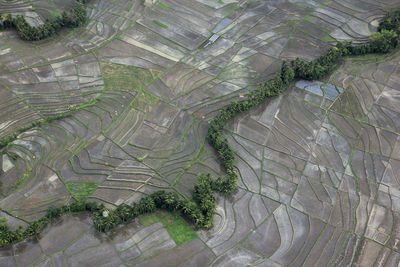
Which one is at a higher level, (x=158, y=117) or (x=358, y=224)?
(x=158, y=117)

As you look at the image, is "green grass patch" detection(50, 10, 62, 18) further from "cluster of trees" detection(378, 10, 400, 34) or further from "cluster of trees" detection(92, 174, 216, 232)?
"cluster of trees" detection(378, 10, 400, 34)

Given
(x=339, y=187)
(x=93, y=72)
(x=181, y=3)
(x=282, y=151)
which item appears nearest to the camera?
(x=339, y=187)

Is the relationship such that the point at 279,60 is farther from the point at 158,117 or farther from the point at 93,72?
the point at 93,72

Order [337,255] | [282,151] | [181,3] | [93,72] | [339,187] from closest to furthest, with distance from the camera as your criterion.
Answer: [337,255] < [339,187] < [282,151] < [93,72] < [181,3]

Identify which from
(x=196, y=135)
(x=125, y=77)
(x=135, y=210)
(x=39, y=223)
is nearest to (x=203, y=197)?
(x=135, y=210)

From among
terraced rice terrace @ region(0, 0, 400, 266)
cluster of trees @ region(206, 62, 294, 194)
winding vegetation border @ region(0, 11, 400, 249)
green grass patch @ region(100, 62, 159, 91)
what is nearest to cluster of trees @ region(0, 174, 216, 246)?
winding vegetation border @ region(0, 11, 400, 249)

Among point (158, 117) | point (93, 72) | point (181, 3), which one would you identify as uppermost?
point (181, 3)

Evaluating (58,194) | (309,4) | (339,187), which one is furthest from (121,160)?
(309,4)
